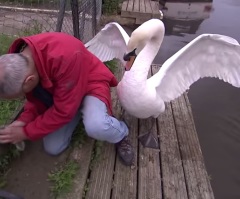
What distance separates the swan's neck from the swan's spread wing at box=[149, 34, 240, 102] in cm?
13

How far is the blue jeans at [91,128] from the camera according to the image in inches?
87.7

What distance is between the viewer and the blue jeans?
223cm

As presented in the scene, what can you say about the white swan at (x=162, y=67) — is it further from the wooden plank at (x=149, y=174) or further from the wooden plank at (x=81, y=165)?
the wooden plank at (x=81, y=165)

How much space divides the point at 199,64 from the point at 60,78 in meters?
1.27

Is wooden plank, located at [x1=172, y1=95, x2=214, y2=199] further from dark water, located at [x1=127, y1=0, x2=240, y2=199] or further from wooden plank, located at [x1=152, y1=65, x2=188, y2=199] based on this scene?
dark water, located at [x1=127, y1=0, x2=240, y2=199]

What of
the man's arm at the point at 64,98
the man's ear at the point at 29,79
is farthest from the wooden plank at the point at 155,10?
the man's ear at the point at 29,79

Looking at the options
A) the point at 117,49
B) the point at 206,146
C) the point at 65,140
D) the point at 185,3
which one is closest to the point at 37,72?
the point at 65,140

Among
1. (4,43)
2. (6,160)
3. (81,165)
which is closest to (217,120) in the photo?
(81,165)

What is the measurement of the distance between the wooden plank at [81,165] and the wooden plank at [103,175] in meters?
0.05

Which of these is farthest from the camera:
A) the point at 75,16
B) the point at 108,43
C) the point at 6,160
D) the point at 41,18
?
the point at 41,18

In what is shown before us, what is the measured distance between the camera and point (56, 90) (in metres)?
2.08

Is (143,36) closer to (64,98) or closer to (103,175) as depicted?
(64,98)

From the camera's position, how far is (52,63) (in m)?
1.96

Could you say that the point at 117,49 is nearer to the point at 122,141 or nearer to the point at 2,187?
the point at 122,141
